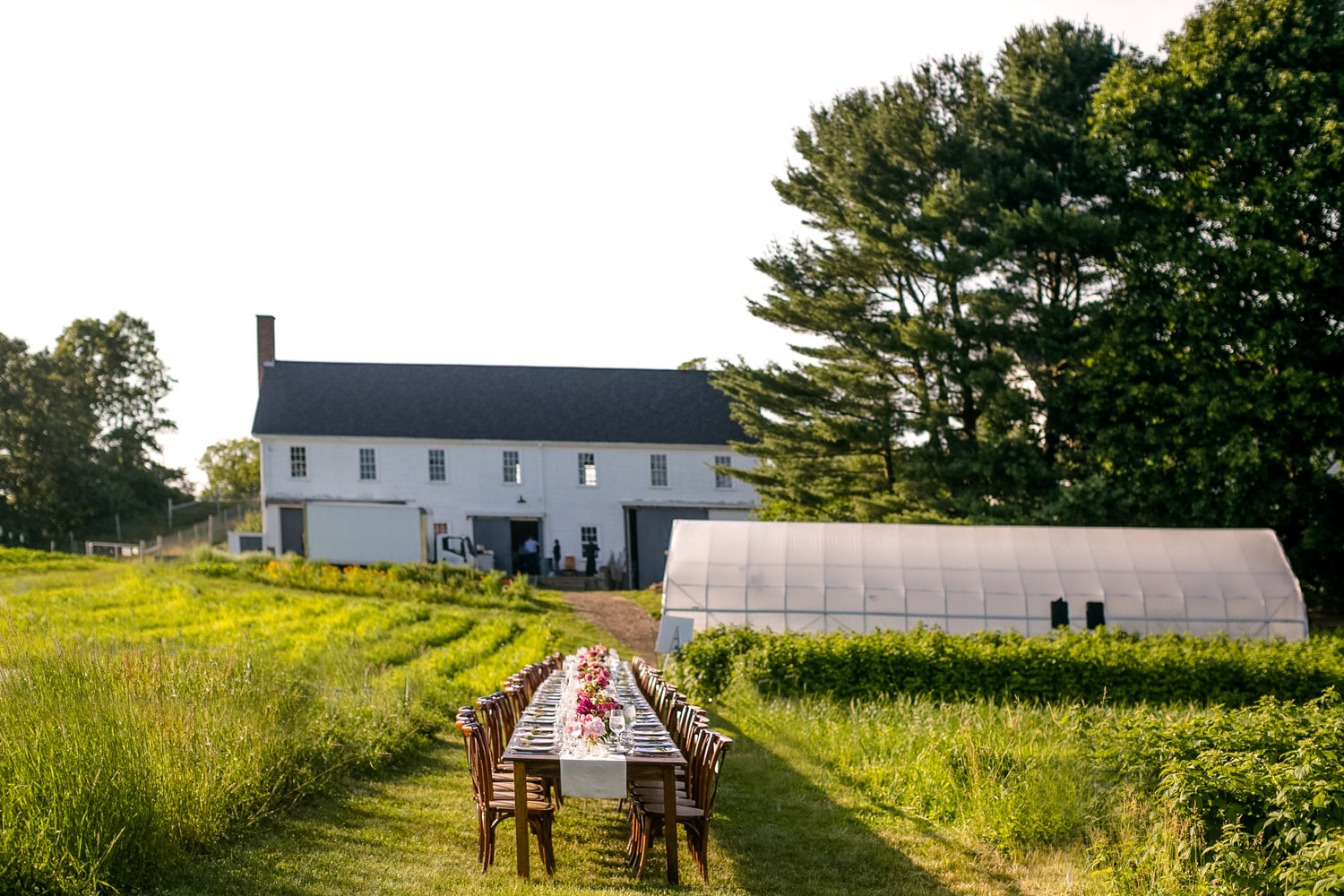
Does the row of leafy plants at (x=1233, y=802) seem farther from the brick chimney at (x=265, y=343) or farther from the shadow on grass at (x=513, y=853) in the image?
the brick chimney at (x=265, y=343)

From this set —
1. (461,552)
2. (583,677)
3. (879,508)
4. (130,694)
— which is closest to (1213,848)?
(583,677)

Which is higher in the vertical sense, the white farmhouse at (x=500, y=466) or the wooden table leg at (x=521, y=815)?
the white farmhouse at (x=500, y=466)

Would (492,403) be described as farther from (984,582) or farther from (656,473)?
(984,582)

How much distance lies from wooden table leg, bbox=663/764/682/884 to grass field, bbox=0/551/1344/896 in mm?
146

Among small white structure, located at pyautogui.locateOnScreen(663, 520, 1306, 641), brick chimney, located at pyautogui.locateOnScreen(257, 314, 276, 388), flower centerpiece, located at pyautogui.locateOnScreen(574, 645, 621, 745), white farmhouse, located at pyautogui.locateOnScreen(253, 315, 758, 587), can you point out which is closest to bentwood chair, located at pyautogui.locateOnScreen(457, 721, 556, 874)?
flower centerpiece, located at pyautogui.locateOnScreen(574, 645, 621, 745)

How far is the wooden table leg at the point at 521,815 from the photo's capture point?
26.7 ft

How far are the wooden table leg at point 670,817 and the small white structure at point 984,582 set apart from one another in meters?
12.6

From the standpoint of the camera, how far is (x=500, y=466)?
40.9 m

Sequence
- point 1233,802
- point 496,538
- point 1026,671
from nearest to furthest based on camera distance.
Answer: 1. point 1233,802
2. point 1026,671
3. point 496,538

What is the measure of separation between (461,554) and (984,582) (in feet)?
70.2

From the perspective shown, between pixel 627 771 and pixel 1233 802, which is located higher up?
pixel 627 771

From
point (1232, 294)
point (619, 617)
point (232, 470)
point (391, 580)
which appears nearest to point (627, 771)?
point (619, 617)

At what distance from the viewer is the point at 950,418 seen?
100 feet

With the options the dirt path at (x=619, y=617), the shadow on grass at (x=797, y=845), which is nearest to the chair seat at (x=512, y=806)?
the shadow on grass at (x=797, y=845)
